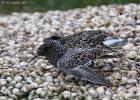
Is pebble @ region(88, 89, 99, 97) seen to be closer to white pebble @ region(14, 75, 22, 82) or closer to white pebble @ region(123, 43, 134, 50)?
white pebble @ region(14, 75, 22, 82)

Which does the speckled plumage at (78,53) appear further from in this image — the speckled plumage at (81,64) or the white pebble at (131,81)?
the white pebble at (131,81)

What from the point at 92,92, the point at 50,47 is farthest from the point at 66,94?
the point at 50,47

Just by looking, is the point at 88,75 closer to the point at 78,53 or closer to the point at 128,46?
the point at 78,53

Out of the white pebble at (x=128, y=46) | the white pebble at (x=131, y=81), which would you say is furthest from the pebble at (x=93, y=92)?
the white pebble at (x=128, y=46)

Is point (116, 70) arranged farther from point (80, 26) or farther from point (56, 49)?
point (80, 26)

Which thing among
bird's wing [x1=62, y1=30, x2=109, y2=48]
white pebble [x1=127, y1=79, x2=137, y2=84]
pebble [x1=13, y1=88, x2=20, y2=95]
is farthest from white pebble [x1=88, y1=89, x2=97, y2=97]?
pebble [x1=13, y1=88, x2=20, y2=95]

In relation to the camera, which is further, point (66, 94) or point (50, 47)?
point (50, 47)
